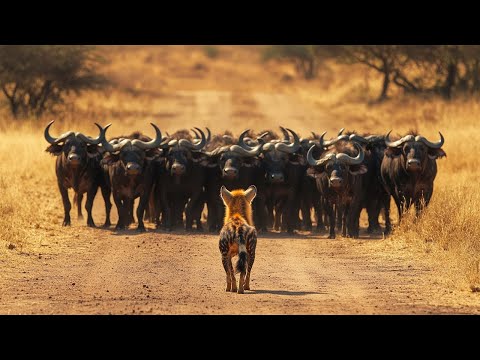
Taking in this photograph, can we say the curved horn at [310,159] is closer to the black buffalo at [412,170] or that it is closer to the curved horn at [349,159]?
the curved horn at [349,159]

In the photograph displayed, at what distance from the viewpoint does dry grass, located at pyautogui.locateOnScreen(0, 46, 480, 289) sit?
16.0 m

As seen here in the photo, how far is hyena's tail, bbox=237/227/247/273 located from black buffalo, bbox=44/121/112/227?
7249 mm

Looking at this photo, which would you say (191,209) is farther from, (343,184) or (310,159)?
(343,184)

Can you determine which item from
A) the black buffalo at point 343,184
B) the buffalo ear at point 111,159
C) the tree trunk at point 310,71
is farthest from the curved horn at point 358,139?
the tree trunk at point 310,71

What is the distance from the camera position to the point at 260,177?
1919 centimetres

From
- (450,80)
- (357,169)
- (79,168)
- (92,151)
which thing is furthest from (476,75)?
(79,168)

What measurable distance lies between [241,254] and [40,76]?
89.7 ft

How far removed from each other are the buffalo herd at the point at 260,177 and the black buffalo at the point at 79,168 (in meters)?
0.02

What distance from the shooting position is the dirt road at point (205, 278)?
36.2ft

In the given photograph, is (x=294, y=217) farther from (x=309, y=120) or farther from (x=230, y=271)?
(x=309, y=120)

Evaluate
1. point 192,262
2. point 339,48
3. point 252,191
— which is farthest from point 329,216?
point 339,48

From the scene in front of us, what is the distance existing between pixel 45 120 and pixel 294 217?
16.6m

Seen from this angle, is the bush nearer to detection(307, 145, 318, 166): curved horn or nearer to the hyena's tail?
detection(307, 145, 318, 166): curved horn

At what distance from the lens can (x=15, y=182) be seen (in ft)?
69.1
